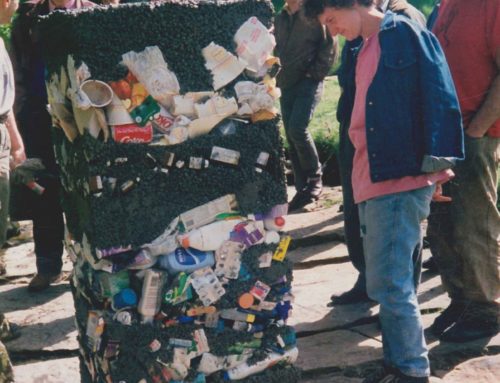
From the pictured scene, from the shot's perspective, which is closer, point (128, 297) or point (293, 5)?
point (128, 297)

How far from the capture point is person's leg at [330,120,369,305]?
4.87 metres

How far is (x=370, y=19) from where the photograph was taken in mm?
3881

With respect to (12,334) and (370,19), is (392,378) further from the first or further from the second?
(12,334)

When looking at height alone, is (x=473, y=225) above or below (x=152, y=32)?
below

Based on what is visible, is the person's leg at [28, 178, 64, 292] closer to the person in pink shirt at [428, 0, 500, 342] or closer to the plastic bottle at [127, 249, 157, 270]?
the plastic bottle at [127, 249, 157, 270]

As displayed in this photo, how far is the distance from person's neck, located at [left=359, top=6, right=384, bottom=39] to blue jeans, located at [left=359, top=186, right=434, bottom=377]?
2.29 ft

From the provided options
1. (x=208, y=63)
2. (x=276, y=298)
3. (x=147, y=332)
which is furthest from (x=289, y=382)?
(x=208, y=63)

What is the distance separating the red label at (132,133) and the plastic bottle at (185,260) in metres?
0.46

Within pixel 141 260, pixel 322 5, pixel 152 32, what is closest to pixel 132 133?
pixel 152 32

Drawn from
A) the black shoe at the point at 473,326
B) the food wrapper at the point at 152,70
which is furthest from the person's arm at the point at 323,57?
the food wrapper at the point at 152,70

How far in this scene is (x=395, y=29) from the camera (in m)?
3.74

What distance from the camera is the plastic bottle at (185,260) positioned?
362 cm

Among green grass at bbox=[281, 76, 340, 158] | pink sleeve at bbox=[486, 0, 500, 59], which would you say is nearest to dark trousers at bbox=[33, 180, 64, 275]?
pink sleeve at bbox=[486, 0, 500, 59]

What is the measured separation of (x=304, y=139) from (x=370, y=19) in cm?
324
